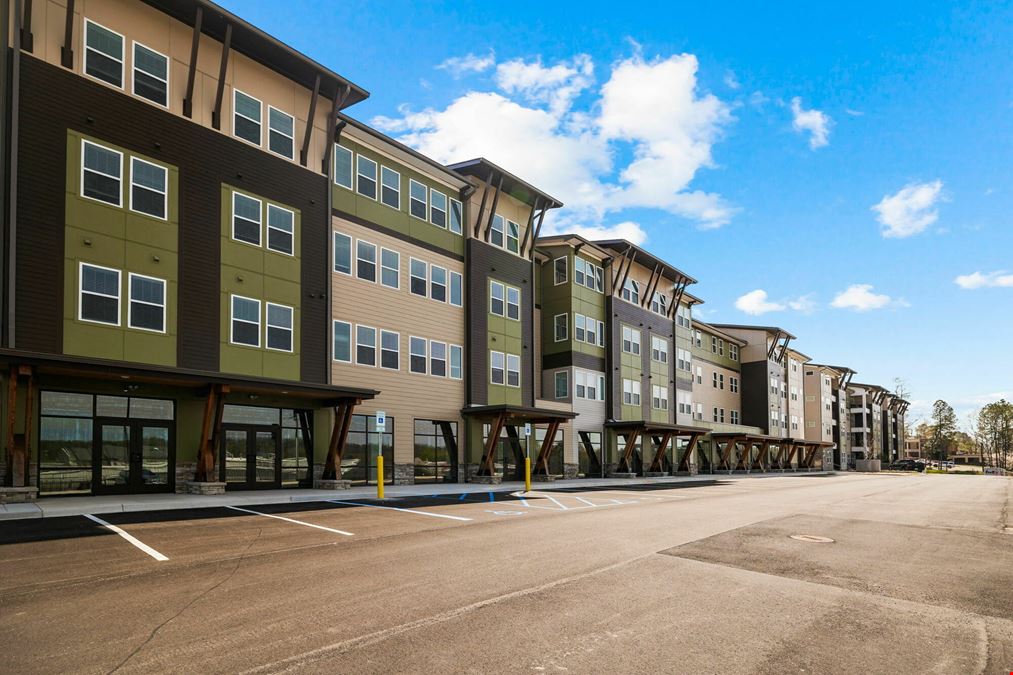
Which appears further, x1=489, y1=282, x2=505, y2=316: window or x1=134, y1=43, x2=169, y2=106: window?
x1=489, y1=282, x2=505, y2=316: window

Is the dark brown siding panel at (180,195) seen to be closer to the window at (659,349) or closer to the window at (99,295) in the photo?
the window at (99,295)

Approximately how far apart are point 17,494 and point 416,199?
19.8m

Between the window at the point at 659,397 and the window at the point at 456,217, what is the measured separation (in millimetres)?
23206

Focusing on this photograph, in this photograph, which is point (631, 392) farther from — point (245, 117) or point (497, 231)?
point (245, 117)

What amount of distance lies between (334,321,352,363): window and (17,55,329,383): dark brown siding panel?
93 cm

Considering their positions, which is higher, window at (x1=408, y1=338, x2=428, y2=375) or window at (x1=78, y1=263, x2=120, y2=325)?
window at (x1=78, y1=263, x2=120, y2=325)

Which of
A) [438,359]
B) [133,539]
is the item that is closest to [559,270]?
[438,359]

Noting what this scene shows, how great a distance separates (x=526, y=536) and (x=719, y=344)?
62.3 metres

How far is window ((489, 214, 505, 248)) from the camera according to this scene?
3675 cm

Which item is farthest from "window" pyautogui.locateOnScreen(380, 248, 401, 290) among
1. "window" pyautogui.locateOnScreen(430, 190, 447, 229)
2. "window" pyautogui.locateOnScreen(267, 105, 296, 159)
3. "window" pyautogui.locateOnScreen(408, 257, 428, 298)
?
"window" pyautogui.locateOnScreen(267, 105, 296, 159)

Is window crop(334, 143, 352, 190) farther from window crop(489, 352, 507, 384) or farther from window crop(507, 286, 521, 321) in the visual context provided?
window crop(489, 352, 507, 384)

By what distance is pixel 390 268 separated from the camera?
3069 centimetres

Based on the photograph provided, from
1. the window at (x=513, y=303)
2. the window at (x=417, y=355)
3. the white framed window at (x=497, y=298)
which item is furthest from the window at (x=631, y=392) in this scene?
the window at (x=417, y=355)

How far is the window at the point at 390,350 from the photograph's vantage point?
29875 millimetres
